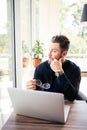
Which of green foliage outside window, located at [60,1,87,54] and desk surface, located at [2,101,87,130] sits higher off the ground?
green foliage outside window, located at [60,1,87,54]

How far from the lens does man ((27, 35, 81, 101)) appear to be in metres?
1.70

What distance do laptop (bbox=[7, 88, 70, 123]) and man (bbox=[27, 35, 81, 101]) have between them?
41cm

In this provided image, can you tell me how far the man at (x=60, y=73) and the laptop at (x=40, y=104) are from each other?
406 millimetres

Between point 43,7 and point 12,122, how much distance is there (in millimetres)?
3914

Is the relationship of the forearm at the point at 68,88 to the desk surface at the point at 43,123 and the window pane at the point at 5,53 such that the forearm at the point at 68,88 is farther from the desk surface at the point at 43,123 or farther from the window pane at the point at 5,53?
the window pane at the point at 5,53

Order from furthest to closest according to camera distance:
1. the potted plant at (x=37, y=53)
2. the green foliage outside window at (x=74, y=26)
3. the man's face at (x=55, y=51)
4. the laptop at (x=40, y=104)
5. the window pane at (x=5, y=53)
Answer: the green foliage outside window at (x=74, y=26)
the potted plant at (x=37, y=53)
the window pane at (x=5, y=53)
the man's face at (x=55, y=51)
the laptop at (x=40, y=104)

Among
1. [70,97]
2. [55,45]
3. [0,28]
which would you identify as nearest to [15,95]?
[70,97]

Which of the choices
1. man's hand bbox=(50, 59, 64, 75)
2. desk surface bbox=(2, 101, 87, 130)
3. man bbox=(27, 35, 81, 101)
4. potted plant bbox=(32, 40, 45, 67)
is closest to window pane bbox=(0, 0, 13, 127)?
man bbox=(27, 35, 81, 101)

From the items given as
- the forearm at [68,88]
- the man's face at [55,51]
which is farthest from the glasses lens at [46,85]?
the man's face at [55,51]

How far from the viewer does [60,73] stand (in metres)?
1.71

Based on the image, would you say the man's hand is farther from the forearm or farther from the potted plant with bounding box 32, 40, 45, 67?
the potted plant with bounding box 32, 40, 45, 67

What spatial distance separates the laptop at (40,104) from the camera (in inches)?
44.5

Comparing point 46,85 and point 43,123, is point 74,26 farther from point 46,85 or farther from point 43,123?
point 43,123

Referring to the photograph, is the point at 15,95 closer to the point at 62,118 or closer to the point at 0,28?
the point at 62,118
